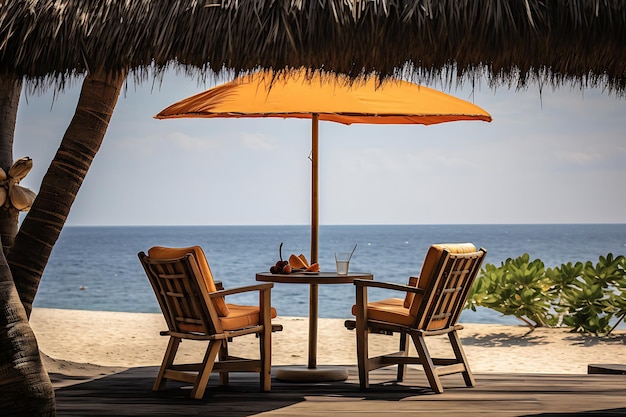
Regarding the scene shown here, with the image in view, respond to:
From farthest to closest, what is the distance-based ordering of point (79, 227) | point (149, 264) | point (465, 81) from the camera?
point (79, 227)
point (149, 264)
point (465, 81)

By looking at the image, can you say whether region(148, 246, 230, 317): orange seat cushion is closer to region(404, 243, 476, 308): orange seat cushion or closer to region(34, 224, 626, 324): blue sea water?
region(404, 243, 476, 308): orange seat cushion

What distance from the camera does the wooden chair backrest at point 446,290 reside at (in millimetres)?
4746

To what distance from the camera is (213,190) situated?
42.8 m

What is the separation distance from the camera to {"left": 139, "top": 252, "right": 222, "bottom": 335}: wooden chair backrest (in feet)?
15.0

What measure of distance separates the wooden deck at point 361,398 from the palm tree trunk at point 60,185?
80cm

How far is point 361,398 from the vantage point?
4.68m

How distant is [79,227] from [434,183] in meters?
32.4

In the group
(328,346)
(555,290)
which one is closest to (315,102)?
(555,290)

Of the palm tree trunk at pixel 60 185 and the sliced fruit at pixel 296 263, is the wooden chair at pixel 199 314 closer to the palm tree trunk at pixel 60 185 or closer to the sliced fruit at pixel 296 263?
the sliced fruit at pixel 296 263

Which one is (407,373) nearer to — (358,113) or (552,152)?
(358,113)

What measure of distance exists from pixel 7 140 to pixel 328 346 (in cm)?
546

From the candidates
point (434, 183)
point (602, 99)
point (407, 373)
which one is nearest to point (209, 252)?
point (434, 183)

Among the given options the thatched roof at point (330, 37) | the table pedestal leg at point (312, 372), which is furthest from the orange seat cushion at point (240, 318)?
the thatched roof at point (330, 37)

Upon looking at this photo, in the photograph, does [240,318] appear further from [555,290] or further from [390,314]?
[555,290]
